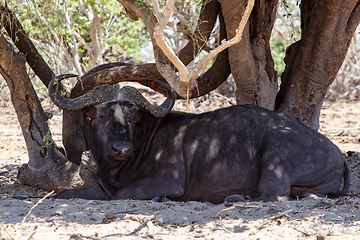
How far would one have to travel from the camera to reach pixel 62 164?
629 cm

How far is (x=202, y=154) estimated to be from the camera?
17.5 ft

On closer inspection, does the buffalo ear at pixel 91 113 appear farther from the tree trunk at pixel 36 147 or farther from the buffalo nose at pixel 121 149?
the tree trunk at pixel 36 147

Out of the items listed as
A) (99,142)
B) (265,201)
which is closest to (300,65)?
(265,201)

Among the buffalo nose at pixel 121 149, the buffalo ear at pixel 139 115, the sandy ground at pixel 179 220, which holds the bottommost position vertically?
the sandy ground at pixel 179 220

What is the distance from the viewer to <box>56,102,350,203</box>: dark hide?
498 centimetres

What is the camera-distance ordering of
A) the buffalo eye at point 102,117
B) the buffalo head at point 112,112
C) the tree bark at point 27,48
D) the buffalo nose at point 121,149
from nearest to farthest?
the buffalo nose at point 121,149
the buffalo head at point 112,112
the buffalo eye at point 102,117
the tree bark at point 27,48

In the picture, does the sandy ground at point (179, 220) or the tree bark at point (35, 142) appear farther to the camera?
the tree bark at point (35, 142)

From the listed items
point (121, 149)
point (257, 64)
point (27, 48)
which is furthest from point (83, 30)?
point (121, 149)

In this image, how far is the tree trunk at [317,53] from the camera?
241 inches

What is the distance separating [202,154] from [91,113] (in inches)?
59.8

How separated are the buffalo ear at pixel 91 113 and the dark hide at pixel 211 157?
49 mm

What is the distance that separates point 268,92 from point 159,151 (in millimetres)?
2102

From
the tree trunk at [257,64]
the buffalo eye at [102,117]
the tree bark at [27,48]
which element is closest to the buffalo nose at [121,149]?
the buffalo eye at [102,117]

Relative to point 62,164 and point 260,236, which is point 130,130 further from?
point 260,236
